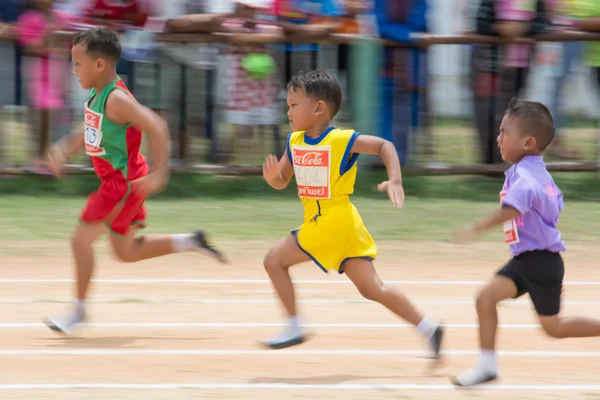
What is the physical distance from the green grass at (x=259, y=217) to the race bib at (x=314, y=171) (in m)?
3.74

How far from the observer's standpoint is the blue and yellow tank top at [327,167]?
18.2 ft

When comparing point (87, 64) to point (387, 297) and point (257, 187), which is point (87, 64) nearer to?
point (387, 297)

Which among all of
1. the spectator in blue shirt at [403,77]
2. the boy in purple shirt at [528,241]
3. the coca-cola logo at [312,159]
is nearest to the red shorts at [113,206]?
the coca-cola logo at [312,159]

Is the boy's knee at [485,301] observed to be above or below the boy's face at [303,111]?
below

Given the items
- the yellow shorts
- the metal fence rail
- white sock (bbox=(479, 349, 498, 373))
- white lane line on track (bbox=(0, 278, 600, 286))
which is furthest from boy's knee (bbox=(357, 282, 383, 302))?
the metal fence rail

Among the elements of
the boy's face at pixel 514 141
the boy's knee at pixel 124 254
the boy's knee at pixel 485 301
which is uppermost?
the boy's face at pixel 514 141

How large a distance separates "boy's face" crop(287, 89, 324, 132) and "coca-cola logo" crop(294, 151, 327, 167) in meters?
0.14

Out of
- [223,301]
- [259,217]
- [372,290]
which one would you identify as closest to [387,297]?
[372,290]

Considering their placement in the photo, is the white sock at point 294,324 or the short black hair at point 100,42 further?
the short black hair at point 100,42

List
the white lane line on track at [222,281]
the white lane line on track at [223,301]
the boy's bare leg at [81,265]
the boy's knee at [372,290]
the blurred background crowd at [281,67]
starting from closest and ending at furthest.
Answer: the boy's knee at [372,290] → the boy's bare leg at [81,265] → the white lane line on track at [223,301] → the white lane line on track at [222,281] → the blurred background crowd at [281,67]

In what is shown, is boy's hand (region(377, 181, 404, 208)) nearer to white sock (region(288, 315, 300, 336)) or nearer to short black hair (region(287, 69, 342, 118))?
short black hair (region(287, 69, 342, 118))

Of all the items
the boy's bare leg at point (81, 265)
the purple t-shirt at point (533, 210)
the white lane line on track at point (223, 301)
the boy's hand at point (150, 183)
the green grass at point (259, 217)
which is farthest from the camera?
the green grass at point (259, 217)

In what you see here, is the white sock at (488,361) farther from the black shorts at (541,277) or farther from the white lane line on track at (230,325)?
the white lane line on track at (230,325)

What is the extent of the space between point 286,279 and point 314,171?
22.8 inches
